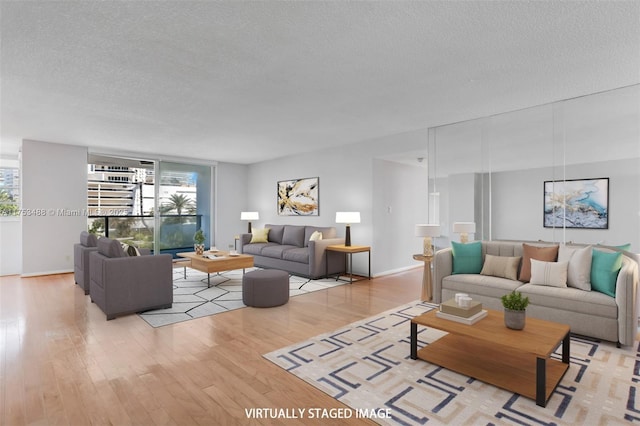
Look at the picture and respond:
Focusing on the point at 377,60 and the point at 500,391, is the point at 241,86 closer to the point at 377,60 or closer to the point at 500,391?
the point at 377,60

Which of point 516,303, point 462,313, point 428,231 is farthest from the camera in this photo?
point 428,231

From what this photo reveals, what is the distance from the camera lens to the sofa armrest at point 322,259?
19.1ft

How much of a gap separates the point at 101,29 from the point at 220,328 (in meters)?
2.80

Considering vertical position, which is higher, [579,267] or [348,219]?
[348,219]

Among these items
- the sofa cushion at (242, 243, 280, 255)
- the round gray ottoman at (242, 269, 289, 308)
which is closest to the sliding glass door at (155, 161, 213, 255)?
the sofa cushion at (242, 243, 280, 255)

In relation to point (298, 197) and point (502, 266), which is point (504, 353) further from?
point (298, 197)

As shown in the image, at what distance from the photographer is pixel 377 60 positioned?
9.50ft

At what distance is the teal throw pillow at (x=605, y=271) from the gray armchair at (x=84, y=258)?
20.4ft

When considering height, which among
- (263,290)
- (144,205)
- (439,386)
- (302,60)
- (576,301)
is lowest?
(439,386)

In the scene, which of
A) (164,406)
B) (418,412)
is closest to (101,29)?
(164,406)

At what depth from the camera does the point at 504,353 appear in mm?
2801

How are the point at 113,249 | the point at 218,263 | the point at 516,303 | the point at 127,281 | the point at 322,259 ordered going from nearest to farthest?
the point at 516,303
the point at 127,281
the point at 113,249
the point at 218,263
the point at 322,259

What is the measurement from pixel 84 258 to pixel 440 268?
5.00 m

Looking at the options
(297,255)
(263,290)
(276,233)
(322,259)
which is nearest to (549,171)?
(322,259)
